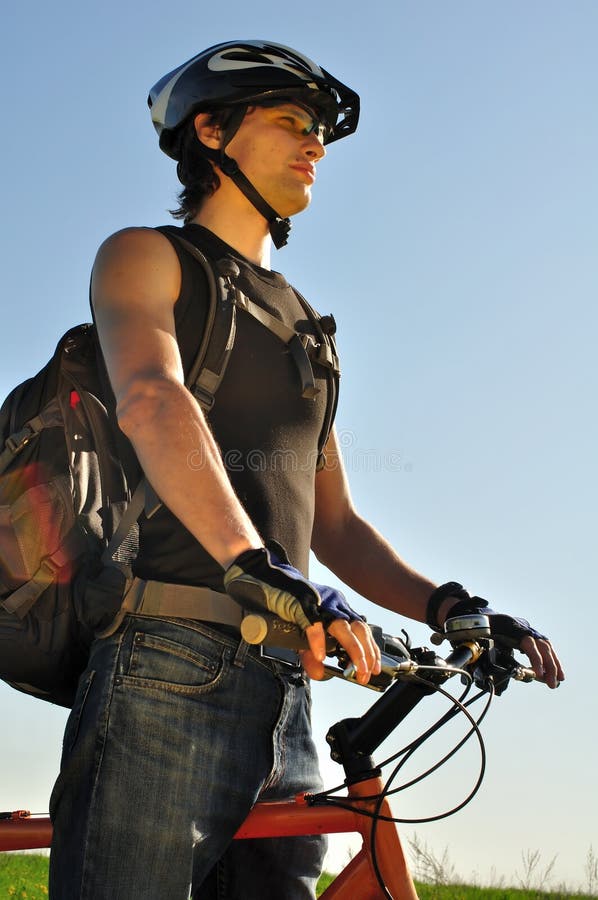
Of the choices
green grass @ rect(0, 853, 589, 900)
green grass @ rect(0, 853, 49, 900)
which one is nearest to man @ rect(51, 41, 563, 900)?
green grass @ rect(0, 853, 589, 900)

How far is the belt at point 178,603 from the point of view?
2.88 meters

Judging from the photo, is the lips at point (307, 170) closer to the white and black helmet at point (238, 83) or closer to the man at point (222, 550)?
the man at point (222, 550)

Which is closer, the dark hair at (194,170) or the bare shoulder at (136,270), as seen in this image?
the bare shoulder at (136,270)

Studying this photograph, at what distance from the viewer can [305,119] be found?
3920mm

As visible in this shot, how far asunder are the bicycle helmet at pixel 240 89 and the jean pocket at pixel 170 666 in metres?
1.72

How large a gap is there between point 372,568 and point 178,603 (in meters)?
1.22

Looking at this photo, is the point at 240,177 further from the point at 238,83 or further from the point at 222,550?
the point at 222,550

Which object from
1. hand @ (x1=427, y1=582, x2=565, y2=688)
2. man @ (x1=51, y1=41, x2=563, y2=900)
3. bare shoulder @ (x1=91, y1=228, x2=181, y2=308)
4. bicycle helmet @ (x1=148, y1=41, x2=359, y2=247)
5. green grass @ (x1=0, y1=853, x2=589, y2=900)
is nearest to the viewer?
man @ (x1=51, y1=41, x2=563, y2=900)

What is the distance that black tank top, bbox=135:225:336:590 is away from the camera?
3041mm

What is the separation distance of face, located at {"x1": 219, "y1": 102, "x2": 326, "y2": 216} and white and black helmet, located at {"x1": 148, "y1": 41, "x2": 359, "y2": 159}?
0.09 meters

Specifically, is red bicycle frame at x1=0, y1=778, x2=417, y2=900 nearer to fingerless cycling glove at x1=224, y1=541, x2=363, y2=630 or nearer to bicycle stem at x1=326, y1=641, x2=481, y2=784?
bicycle stem at x1=326, y1=641, x2=481, y2=784

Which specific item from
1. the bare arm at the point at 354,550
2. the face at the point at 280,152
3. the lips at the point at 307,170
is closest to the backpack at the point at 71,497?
the face at the point at 280,152

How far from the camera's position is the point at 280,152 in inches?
151

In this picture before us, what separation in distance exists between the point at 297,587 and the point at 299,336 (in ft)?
4.31
